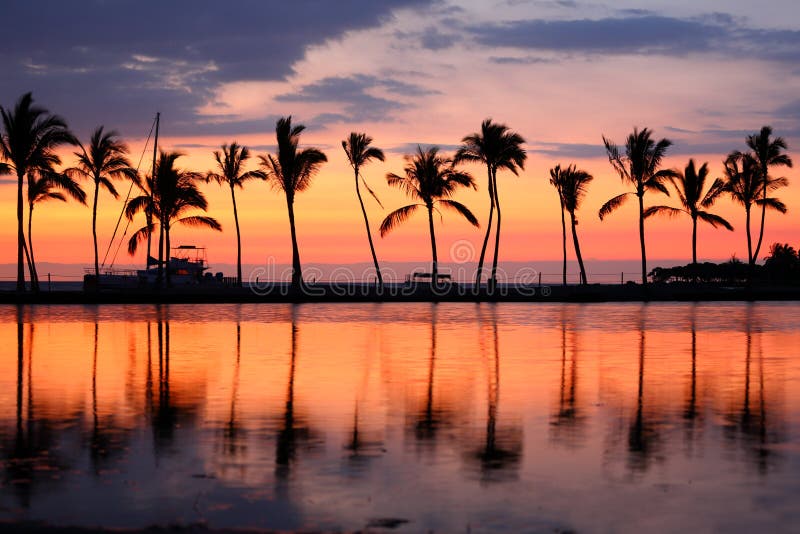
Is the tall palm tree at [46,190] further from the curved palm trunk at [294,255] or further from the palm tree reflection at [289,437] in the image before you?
the palm tree reflection at [289,437]

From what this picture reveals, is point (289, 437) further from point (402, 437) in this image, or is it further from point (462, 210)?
point (462, 210)

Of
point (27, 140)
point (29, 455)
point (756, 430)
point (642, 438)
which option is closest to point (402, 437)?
point (642, 438)

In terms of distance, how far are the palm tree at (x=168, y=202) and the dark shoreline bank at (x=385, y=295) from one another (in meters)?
3.65

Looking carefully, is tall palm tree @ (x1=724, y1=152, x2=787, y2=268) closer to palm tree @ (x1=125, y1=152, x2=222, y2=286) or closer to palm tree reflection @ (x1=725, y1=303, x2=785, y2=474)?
palm tree @ (x1=125, y1=152, x2=222, y2=286)

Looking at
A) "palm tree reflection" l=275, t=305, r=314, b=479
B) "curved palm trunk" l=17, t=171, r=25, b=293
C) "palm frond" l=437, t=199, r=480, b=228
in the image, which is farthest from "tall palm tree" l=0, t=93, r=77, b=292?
"palm tree reflection" l=275, t=305, r=314, b=479

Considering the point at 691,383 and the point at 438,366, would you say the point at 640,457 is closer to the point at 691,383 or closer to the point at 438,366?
the point at 691,383

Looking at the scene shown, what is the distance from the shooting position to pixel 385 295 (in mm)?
62562

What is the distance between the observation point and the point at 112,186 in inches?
2397

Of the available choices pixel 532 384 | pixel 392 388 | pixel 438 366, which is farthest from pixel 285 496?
pixel 438 366

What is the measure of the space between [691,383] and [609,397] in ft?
8.05

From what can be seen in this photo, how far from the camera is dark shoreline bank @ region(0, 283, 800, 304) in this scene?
54031 mm

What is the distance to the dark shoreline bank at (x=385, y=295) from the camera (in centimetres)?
5403

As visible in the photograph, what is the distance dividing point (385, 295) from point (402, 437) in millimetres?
52328

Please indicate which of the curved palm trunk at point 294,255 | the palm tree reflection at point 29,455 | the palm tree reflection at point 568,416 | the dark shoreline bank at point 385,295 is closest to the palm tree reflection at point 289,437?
the palm tree reflection at point 29,455
